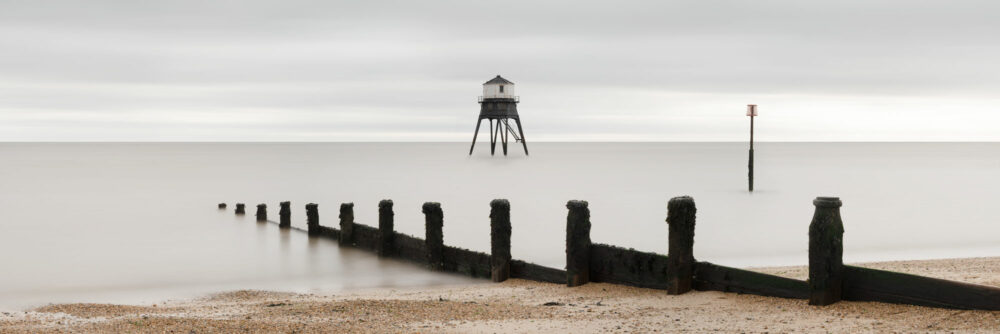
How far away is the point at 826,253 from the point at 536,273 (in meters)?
4.63

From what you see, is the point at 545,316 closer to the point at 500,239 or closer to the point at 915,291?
the point at 500,239

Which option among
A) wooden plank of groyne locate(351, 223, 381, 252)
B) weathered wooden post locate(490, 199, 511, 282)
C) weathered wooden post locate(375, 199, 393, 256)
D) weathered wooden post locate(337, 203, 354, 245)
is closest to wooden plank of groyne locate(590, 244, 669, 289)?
weathered wooden post locate(490, 199, 511, 282)

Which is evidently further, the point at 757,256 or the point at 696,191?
the point at 696,191

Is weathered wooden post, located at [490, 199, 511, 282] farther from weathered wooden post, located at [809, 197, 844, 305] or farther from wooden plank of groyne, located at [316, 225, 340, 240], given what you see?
wooden plank of groyne, located at [316, 225, 340, 240]

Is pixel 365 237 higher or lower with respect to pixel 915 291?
lower

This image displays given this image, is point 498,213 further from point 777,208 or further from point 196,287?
point 777,208

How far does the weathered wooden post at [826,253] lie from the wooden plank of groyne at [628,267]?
191cm

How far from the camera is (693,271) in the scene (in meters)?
9.47

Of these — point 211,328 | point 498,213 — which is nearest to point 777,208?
point 498,213

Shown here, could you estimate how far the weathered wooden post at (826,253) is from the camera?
792 centimetres

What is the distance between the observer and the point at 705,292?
365 inches

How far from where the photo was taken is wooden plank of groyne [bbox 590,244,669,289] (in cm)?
981

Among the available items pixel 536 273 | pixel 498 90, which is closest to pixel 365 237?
pixel 536 273

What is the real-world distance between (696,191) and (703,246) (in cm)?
2632
